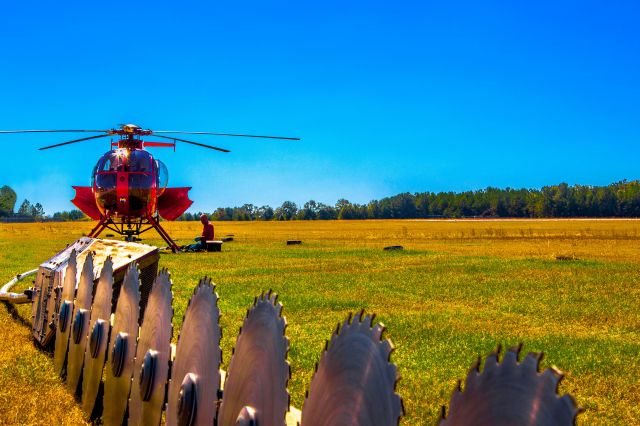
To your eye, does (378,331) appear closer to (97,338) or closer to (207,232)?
(97,338)

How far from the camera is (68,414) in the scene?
4859mm

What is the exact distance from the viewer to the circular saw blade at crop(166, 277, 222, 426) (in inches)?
112

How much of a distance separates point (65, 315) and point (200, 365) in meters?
2.94

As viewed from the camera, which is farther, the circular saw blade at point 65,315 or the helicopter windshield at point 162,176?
the helicopter windshield at point 162,176

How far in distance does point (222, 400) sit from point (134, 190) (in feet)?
59.1

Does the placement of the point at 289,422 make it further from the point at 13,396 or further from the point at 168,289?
the point at 13,396

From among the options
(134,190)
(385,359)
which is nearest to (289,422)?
(385,359)

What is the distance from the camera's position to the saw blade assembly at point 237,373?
1654 mm

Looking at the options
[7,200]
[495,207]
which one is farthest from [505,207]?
[7,200]

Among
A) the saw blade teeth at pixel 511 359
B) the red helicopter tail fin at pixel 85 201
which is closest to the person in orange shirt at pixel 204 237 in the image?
the red helicopter tail fin at pixel 85 201

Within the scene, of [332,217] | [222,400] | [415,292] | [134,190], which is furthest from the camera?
[332,217]

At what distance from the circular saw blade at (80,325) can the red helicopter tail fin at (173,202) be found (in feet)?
57.9

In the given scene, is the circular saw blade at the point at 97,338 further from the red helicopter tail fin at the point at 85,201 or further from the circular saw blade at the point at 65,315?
the red helicopter tail fin at the point at 85,201

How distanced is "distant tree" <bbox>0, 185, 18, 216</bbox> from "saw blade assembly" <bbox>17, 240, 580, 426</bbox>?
648 feet
